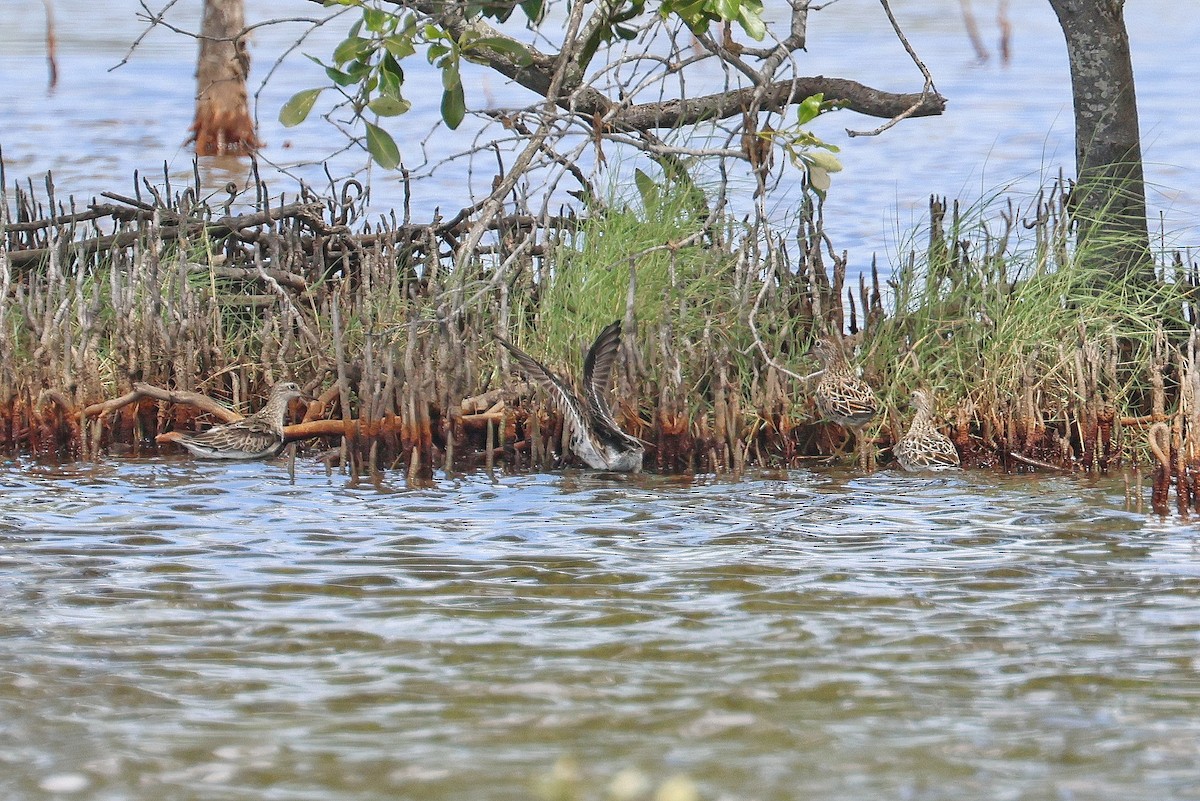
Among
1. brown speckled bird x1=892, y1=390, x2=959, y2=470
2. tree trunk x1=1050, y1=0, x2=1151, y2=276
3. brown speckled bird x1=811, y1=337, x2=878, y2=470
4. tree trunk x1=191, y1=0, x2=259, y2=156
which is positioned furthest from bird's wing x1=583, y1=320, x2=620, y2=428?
tree trunk x1=191, y1=0, x2=259, y2=156

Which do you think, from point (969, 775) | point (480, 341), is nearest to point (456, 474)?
point (480, 341)

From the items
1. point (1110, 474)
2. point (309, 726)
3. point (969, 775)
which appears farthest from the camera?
point (1110, 474)

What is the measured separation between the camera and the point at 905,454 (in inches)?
303

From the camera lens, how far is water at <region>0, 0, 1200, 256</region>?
54.6 ft

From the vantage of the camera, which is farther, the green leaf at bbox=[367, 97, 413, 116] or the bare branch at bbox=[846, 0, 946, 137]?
the bare branch at bbox=[846, 0, 946, 137]

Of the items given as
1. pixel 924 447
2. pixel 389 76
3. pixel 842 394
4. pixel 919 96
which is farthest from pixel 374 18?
pixel 919 96

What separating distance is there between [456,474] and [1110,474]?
2873 mm

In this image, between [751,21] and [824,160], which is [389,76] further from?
[824,160]

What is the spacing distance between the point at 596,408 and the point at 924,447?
1.46 meters

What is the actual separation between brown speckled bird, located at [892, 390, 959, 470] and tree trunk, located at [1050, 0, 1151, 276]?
1.58 meters

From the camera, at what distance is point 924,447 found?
768 centimetres

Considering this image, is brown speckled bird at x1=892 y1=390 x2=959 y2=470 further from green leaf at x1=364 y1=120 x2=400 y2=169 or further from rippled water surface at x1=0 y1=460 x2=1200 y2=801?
green leaf at x1=364 y1=120 x2=400 y2=169

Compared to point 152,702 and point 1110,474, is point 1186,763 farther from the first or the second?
point 1110,474

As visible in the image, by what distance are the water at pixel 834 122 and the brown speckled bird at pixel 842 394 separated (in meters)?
1.13
